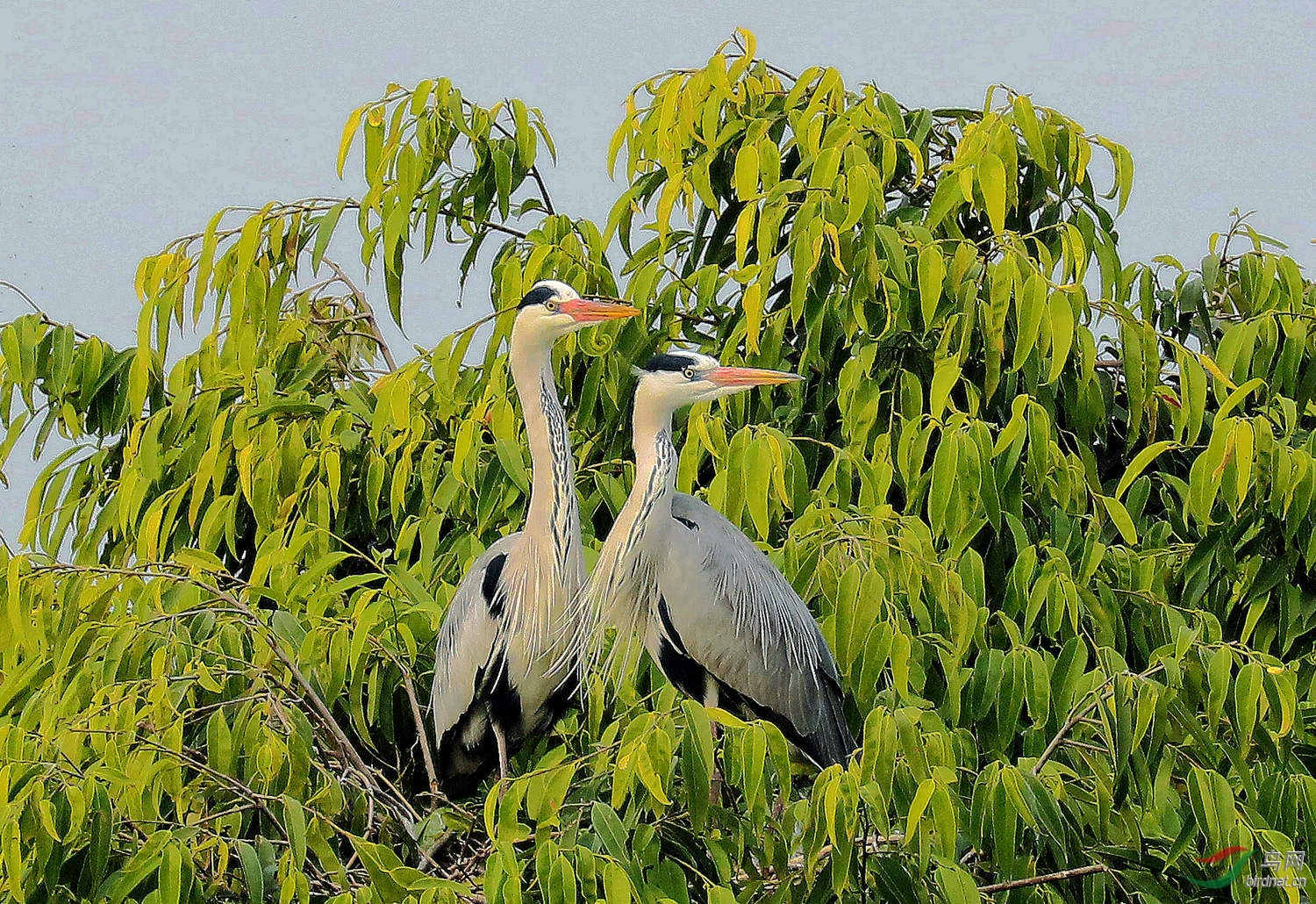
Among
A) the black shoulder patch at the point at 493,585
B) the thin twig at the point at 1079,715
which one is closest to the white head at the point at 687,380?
the black shoulder patch at the point at 493,585

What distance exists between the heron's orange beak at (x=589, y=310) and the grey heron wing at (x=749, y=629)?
20.7 inches

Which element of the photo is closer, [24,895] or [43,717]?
[24,895]

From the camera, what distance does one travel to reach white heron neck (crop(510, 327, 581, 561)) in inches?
176

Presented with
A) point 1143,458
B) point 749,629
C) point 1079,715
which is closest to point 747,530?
point 749,629

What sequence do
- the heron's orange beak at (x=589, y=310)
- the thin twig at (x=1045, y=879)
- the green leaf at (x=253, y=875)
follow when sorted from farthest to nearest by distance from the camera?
the heron's orange beak at (x=589, y=310)
the thin twig at (x=1045, y=879)
the green leaf at (x=253, y=875)

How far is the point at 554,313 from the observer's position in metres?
4.48

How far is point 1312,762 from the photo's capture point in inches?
184

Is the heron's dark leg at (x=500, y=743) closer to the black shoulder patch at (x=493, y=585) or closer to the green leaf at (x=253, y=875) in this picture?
the black shoulder patch at (x=493, y=585)

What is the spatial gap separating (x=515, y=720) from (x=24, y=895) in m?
1.79

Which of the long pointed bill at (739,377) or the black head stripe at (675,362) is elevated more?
the black head stripe at (675,362)

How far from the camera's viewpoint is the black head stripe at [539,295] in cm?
452

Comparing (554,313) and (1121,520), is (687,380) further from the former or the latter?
(1121,520)

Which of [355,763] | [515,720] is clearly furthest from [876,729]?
[515,720]

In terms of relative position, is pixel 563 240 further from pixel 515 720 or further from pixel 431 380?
pixel 515 720
